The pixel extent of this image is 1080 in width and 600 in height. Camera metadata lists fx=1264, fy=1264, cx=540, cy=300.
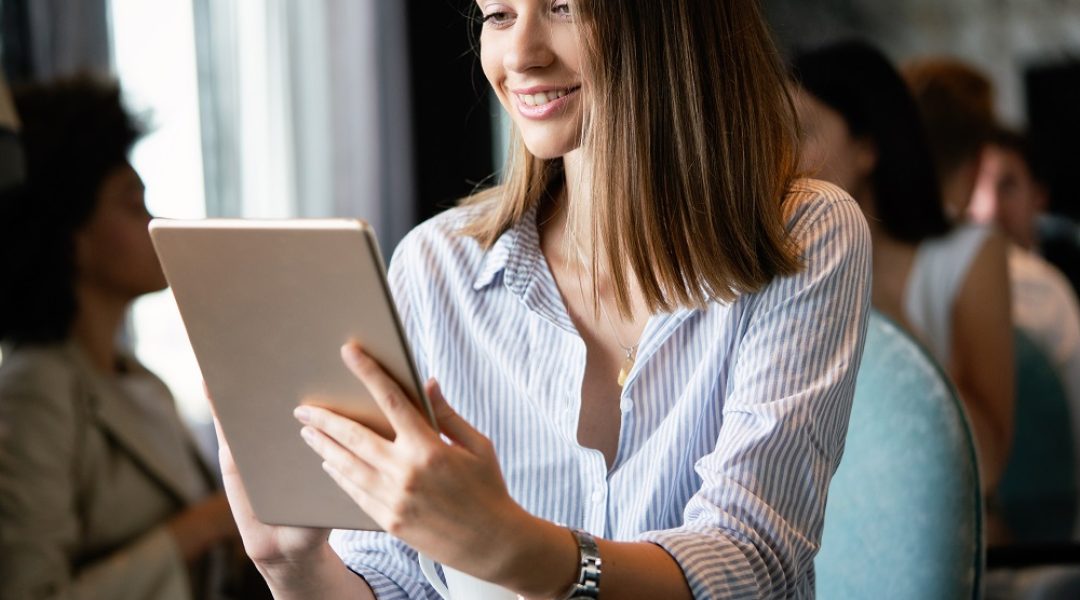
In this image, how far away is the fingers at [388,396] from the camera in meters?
0.78

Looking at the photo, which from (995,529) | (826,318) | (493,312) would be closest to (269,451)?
(493,312)

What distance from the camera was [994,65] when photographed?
15.8ft

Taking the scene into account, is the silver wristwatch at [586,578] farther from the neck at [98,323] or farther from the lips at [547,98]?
the neck at [98,323]

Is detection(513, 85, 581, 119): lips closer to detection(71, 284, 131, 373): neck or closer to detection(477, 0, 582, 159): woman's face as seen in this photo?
detection(477, 0, 582, 159): woman's face

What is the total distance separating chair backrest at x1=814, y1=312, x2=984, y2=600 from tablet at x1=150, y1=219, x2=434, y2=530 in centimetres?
54

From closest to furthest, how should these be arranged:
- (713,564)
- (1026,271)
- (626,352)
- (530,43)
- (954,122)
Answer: (713,564), (530,43), (626,352), (1026,271), (954,122)

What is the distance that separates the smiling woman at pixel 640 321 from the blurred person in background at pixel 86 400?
1003 mm

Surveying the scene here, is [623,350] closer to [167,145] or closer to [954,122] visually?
[954,122]

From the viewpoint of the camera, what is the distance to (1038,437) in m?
2.31

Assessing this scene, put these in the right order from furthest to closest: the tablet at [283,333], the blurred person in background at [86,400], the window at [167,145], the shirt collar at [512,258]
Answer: the window at [167,145]
the blurred person in background at [86,400]
the shirt collar at [512,258]
the tablet at [283,333]

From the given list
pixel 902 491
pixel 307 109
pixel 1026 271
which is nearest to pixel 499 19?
pixel 902 491

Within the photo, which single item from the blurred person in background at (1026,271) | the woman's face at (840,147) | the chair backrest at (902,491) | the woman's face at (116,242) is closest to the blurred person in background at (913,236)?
the woman's face at (840,147)

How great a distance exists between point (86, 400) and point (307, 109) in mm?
2106

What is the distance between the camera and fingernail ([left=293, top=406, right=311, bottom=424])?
83 cm
